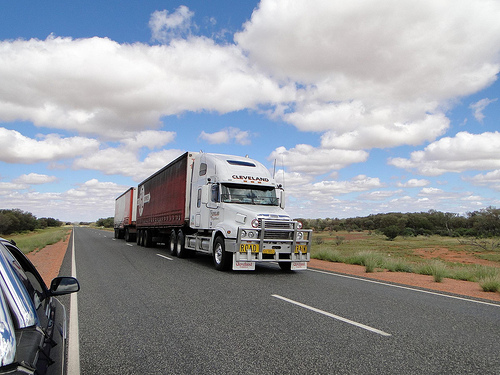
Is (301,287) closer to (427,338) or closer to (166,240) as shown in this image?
(427,338)

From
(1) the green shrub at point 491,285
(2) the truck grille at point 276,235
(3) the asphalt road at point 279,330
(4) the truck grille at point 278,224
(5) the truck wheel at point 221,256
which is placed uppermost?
(4) the truck grille at point 278,224

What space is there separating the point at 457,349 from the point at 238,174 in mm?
9573

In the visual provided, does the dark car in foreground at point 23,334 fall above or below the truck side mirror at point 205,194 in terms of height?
below

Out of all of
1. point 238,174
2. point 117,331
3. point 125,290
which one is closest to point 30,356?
point 117,331

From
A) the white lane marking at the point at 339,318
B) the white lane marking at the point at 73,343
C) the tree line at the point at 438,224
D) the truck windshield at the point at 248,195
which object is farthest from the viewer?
the tree line at the point at 438,224

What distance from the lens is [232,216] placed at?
12375 millimetres

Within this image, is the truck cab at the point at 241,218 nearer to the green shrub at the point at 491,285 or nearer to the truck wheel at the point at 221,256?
the truck wheel at the point at 221,256

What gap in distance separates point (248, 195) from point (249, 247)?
2.37m

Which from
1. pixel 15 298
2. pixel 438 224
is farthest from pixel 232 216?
pixel 438 224

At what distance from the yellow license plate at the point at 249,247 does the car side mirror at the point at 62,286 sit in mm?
8356

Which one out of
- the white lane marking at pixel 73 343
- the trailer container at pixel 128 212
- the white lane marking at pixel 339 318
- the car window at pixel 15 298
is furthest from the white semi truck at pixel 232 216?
the trailer container at pixel 128 212

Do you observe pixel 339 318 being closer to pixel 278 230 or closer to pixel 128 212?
pixel 278 230

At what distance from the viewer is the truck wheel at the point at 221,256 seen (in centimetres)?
1189

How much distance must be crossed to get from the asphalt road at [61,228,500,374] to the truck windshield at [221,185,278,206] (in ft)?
13.0
